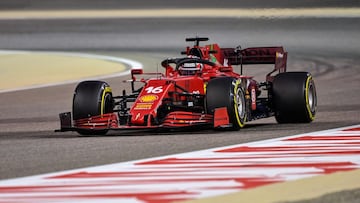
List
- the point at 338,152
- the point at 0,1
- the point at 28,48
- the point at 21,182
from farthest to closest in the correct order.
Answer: the point at 0,1, the point at 28,48, the point at 338,152, the point at 21,182

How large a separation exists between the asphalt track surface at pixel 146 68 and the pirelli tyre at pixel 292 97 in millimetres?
252

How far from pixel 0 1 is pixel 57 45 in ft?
37.4

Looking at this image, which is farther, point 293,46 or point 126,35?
point 126,35

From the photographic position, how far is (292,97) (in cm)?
1391

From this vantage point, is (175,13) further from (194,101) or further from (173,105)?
(173,105)

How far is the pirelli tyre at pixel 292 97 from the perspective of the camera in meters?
13.8

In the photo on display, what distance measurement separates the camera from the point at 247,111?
13.5 metres

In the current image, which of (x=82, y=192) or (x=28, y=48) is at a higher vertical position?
(x=82, y=192)

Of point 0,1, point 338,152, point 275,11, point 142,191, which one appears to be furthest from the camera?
point 0,1

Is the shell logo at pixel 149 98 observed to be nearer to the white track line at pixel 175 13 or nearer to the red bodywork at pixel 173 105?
the red bodywork at pixel 173 105

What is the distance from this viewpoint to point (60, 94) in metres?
20.3

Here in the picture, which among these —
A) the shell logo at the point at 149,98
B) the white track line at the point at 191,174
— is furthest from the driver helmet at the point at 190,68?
the white track line at the point at 191,174

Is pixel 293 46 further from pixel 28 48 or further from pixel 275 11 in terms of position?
pixel 28 48

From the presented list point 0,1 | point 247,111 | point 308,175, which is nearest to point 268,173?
point 308,175
